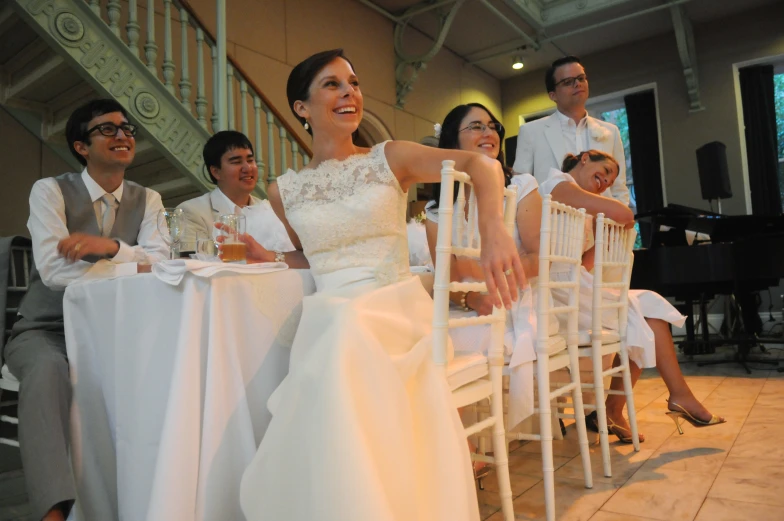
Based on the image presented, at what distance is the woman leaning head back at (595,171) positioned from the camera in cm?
262

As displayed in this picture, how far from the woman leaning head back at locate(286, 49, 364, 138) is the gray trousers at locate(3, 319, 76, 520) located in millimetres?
1012

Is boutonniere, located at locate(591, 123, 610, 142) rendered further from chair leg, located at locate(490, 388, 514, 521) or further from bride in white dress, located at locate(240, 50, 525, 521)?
chair leg, located at locate(490, 388, 514, 521)

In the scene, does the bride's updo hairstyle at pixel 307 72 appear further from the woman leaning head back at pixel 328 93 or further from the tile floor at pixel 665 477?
the tile floor at pixel 665 477

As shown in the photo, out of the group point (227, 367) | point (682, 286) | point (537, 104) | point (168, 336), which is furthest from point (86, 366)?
point (537, 104)

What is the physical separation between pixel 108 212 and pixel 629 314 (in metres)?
2.09

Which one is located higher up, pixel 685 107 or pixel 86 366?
pixel 685 107

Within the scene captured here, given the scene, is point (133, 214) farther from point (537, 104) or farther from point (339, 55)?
point (537, 104)

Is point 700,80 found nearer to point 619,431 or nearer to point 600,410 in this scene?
point 619,431

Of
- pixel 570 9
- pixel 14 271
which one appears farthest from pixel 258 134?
pixel 570 9

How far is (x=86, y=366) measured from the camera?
1664mm

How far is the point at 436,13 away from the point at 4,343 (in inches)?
251

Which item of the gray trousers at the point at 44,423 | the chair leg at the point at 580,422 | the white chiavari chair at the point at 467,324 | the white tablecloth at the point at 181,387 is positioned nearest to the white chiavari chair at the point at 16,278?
the gray trousers at the point at 44,423

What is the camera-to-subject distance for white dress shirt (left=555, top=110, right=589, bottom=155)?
124 inches

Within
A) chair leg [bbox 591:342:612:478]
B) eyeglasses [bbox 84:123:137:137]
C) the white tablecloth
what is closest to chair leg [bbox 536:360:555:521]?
chair leg [bbox 591:342:612:478]
